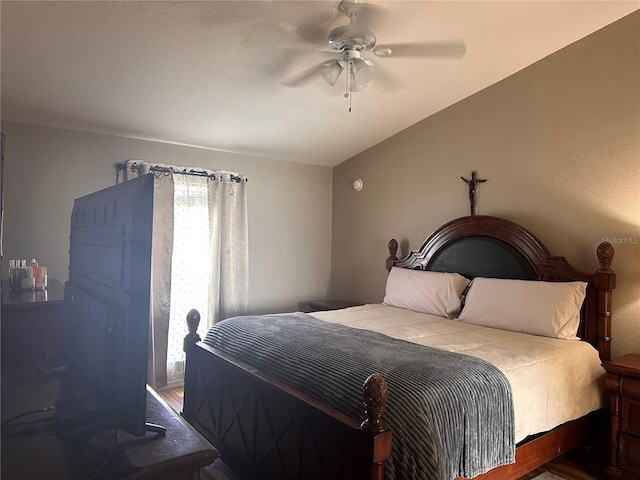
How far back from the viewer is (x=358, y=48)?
243 centimetres

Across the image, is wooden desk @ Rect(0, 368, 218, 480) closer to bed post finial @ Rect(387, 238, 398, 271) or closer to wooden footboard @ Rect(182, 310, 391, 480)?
wooden footboard @ Rect(182, 310, 391, 480)

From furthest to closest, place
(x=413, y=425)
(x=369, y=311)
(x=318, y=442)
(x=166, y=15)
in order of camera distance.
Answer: (x=369, y=311) → (x=166, y=15) → (x=318, y=442) → (x=413, y=425)

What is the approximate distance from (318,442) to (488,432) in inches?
30.2

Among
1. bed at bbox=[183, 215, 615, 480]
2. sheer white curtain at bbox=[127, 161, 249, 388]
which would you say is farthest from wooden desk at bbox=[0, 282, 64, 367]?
sheer white curtain at bbox=[127, 161, 249, 388]

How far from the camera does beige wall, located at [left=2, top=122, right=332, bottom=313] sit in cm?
327

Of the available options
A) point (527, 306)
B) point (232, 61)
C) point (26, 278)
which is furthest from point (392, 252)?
point (26, 278)

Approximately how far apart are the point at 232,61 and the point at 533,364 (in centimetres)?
251

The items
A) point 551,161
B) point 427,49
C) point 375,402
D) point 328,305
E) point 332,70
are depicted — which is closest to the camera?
point 375,402

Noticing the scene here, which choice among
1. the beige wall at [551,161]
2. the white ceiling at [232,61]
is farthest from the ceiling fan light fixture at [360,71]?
the beige wall at [551,161]

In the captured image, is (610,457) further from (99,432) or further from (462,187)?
(99,432)

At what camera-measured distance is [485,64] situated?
3184 mm

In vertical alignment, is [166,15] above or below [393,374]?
above

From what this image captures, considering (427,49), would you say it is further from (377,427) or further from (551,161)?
(377,427)

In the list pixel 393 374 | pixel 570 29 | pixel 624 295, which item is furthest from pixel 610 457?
pixel 570 29
